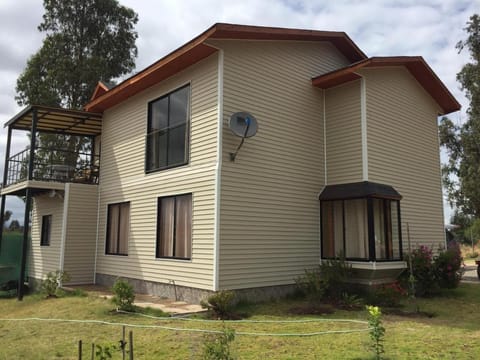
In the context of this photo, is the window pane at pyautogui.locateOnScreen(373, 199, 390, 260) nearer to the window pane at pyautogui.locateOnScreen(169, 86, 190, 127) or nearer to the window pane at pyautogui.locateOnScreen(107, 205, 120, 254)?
the window pane at pyautogui.locateOnScreen(169, 86, 190, 127)

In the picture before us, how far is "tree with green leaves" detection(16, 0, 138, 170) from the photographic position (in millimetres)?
21594

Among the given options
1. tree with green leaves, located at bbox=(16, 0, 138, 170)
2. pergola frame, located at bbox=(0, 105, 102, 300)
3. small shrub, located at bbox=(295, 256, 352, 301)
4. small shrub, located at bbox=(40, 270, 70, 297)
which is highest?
tree with green leaves, located at bbox=(16, 0, 138, 170)

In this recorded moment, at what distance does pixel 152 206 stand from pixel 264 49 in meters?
4.97

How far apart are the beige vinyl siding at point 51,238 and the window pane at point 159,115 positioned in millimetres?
4492

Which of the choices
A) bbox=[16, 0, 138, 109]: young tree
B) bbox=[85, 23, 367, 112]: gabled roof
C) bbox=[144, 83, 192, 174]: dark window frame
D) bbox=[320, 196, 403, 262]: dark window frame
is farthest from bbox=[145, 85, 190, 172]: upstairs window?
bbox=[16, 0, 138, 109]: young tree

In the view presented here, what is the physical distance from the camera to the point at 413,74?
41.0 feet

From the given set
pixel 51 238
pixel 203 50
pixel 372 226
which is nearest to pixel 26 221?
pixel 51 238

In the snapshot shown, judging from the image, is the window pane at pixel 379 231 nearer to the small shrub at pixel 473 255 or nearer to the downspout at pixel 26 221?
the downspout at pixel 26 221

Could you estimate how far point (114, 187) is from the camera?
1296cm

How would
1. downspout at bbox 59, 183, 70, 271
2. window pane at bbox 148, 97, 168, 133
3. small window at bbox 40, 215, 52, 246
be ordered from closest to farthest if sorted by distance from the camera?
window pane at bbox 148, 97, 168, 133 < downspout at bbox 59, 183, 70, 271 < small window at bbox 40, 215, 52, 246

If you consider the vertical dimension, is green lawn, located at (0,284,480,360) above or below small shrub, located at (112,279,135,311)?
below

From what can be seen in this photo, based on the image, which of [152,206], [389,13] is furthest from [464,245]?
[152,206]

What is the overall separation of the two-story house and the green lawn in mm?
1673

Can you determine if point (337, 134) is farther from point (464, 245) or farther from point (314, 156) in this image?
point (464, 245)
